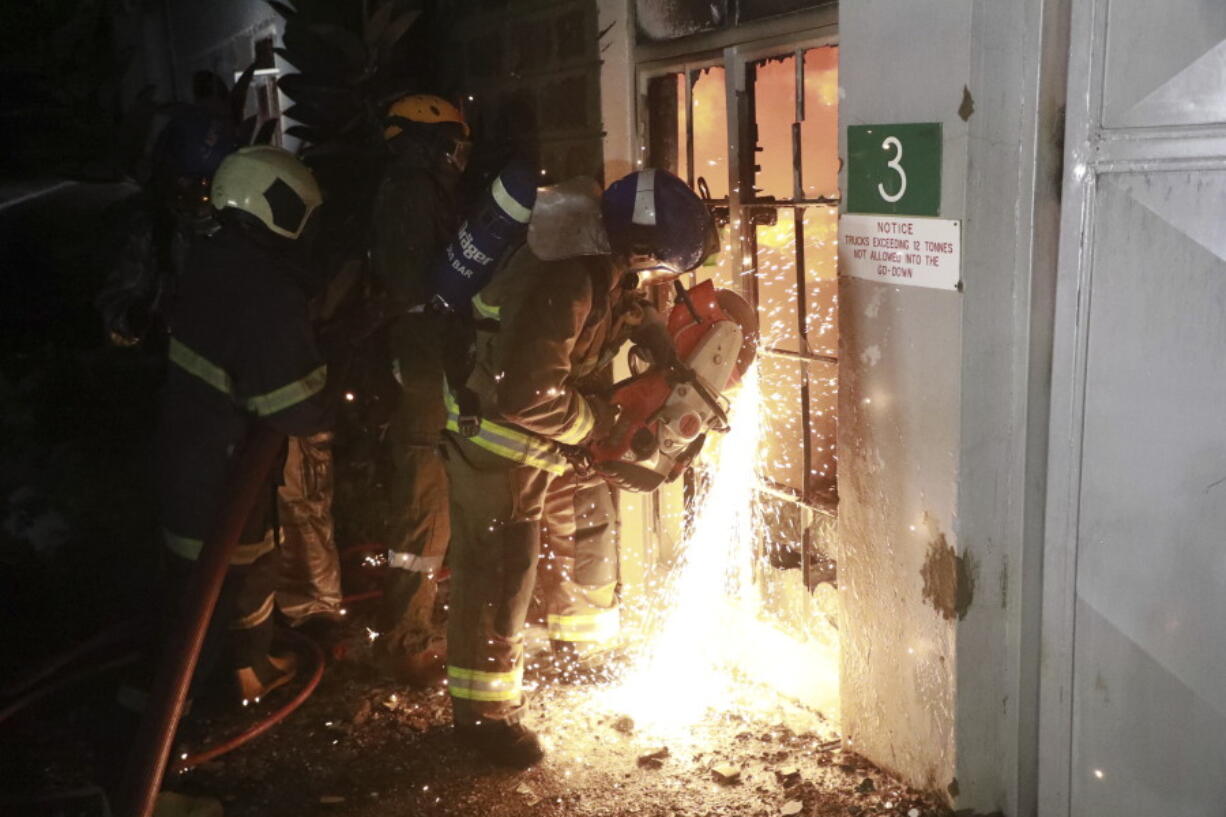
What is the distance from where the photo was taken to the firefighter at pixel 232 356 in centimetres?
375

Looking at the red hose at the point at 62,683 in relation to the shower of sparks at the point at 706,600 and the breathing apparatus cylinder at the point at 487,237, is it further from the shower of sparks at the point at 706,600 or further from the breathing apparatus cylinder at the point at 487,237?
the shower of sparks at the point at 706,600

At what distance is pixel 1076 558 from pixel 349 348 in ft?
9.79

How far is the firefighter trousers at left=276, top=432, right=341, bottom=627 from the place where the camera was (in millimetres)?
4914

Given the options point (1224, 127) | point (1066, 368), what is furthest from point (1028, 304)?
point (1224, 127)

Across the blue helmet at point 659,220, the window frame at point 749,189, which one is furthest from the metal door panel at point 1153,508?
the blue helmet at point 659,220

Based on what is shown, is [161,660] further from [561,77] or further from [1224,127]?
[1224,127]

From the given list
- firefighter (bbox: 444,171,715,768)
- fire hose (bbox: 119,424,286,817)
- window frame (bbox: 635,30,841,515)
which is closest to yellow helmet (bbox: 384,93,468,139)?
window frame (bbox: 635,30,841,515)

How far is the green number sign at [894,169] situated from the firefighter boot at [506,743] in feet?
7.72

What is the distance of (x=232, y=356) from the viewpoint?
3764mm

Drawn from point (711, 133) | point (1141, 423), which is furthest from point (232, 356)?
point (1141, 423)

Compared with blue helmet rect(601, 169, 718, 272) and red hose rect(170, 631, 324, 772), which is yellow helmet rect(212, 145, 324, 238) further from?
red hose rect(170, 631, 324, 772)

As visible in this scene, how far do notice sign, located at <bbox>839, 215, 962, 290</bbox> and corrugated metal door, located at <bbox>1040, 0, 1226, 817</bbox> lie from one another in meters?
0.31

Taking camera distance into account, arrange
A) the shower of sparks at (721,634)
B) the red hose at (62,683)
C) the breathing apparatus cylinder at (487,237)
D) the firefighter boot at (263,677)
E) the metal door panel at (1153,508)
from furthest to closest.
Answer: the firefighter boot at (263,677)
the shower of sparks at (721,634)
the red hose at (62,683)
the breathing apparatus cylinder at (487,237)
the metal door panel at (1153,508)

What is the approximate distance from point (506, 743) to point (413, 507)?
1.19m
